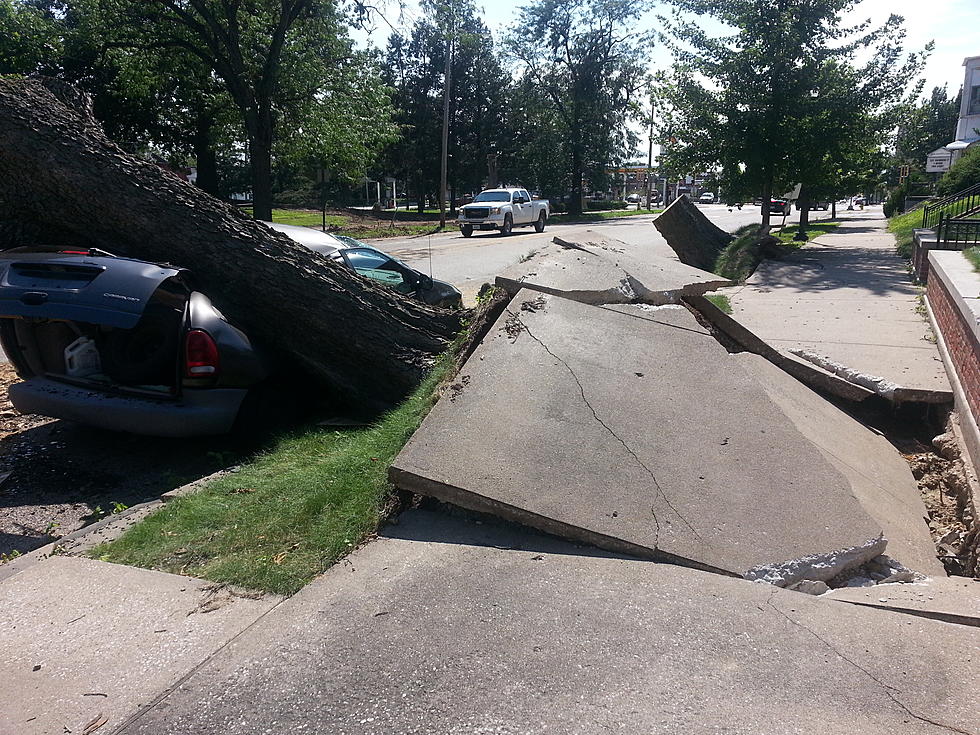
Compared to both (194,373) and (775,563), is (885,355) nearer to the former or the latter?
(775,563)

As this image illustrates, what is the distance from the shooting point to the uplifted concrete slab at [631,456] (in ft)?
12.4

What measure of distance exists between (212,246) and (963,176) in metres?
26.0

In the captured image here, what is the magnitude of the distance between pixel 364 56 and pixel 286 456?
25.5 metres

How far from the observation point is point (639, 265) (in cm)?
798

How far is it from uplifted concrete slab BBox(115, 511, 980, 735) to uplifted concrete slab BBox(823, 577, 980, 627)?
111mm

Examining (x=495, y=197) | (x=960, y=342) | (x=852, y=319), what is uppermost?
(x=495, y=197)

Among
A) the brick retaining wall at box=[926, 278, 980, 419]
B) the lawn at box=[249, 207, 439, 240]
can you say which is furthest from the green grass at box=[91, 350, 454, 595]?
the lawn at box=[249, 207, 439, 240]

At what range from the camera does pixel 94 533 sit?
167 inches

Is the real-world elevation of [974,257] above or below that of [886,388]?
above

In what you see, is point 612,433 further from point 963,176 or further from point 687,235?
point 963,176

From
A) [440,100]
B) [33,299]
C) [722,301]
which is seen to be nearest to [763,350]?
[722,301]

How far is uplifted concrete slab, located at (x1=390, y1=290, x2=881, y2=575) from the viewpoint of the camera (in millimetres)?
3785

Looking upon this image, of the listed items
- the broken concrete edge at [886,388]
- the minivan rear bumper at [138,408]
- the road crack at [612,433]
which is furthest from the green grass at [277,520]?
the broken concrete edge at [886,388]

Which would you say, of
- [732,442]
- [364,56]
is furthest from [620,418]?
[364,56]
